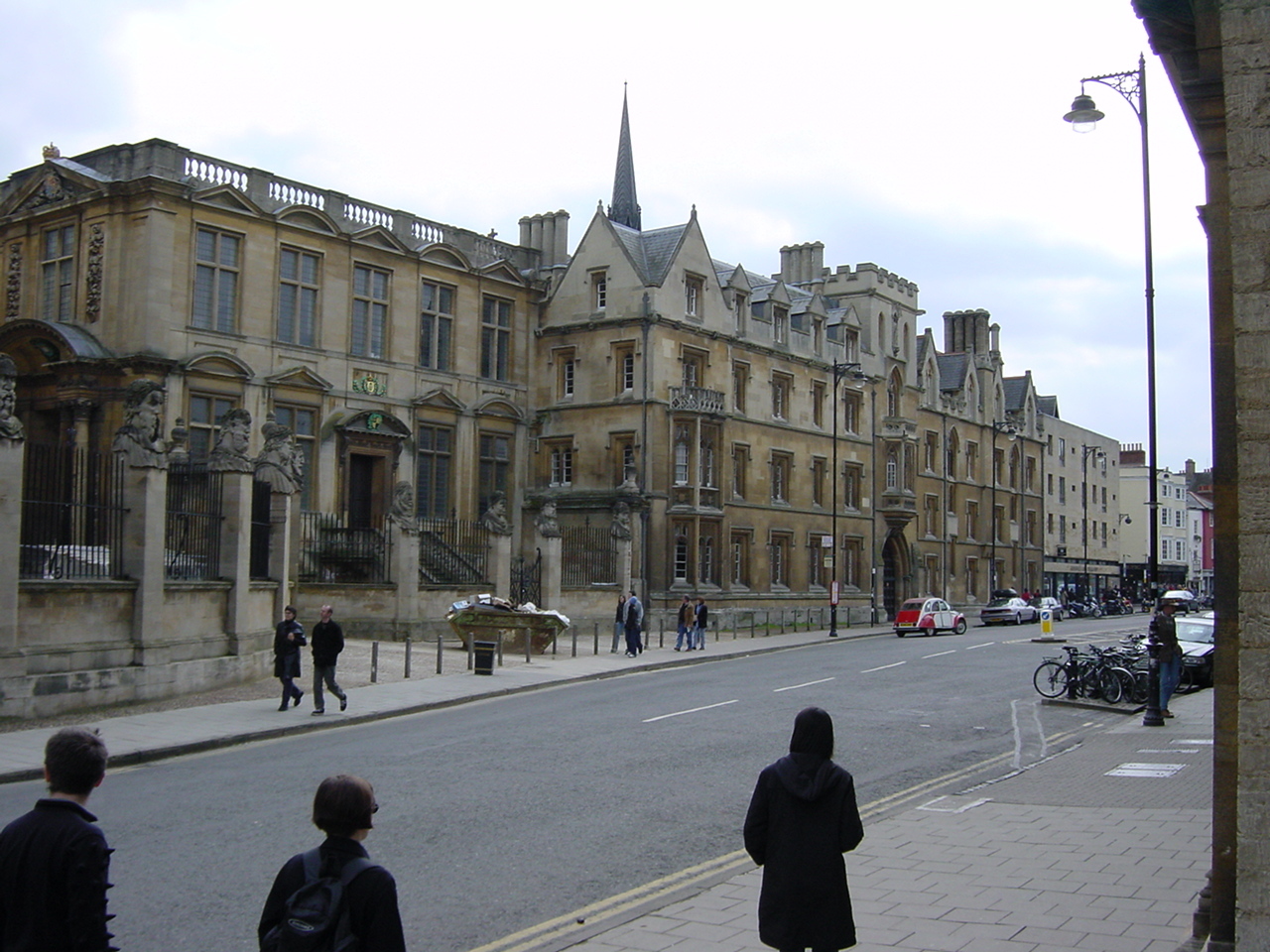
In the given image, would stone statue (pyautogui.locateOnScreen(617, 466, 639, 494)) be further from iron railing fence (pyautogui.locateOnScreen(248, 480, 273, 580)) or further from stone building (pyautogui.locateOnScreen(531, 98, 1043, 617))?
iron railing fence (pyautogui.locateOnScreen(248, 480, 273, 580))

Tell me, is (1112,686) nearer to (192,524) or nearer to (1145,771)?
(1145,771)

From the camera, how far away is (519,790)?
12.5 meters

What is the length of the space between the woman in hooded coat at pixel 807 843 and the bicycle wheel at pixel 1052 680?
18071 millimetres

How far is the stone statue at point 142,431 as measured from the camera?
19484mm

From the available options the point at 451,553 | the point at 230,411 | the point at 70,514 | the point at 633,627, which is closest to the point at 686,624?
the point at 633,627

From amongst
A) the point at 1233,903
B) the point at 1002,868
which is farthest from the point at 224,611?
the point at 1233,903

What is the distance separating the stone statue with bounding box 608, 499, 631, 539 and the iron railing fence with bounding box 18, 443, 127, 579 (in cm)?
2160

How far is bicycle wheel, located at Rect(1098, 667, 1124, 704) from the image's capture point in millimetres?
21617

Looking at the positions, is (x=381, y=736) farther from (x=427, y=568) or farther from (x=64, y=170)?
(x=64, y=170)

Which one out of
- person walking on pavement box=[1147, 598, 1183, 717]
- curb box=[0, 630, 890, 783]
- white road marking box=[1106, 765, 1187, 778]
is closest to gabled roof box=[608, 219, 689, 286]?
curb box=[0, 630, 890, 783]

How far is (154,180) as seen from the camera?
3117cm

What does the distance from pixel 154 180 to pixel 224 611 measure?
14.7 metres

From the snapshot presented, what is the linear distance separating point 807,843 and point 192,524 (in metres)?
17.9

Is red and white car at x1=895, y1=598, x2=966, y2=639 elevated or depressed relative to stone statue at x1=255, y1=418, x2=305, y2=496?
depressed
